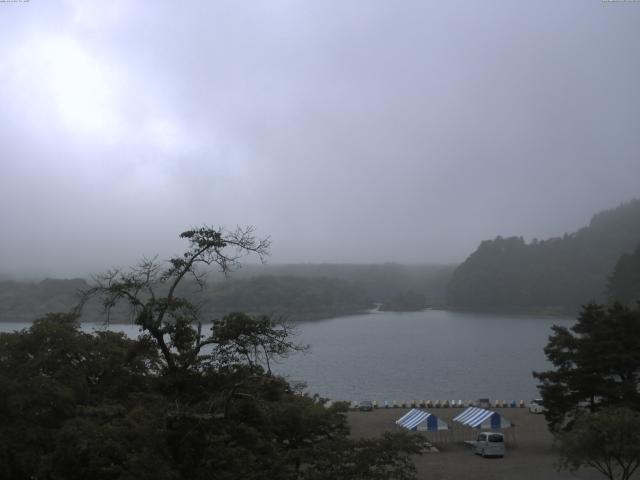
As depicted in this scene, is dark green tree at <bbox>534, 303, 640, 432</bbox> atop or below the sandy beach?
atop

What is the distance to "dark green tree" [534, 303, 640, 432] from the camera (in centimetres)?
2141

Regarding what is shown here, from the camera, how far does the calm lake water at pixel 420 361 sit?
162 feet

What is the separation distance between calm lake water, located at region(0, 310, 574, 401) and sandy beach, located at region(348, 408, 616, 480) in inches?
315

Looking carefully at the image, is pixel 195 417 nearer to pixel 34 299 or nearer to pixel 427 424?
pixel 427 424

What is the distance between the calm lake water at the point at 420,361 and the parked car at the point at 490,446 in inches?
371

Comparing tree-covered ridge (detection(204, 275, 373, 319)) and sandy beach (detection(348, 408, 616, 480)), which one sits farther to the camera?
tree-covered ridge (detection(204, 275, 373, 319))

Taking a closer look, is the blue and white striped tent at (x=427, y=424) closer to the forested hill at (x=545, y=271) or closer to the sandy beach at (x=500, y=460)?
the sandy beach at (x=500, y=460)

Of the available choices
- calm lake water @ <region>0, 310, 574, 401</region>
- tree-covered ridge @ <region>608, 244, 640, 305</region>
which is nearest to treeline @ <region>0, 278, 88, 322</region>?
calm lake water @ <region>0, 310, 574, 401</region>

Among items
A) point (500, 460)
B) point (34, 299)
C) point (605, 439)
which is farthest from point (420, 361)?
point (34, 299)

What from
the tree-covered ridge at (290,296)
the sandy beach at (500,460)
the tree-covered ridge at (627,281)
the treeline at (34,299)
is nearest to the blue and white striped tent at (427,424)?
the sandy beach at (500,460)

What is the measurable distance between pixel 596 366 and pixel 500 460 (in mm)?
4915

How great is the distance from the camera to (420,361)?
68000mm

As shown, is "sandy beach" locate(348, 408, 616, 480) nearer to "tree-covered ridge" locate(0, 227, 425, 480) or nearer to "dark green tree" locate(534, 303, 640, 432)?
"dark green tree" locate(534, 303, 640, 432)

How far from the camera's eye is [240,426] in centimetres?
839
